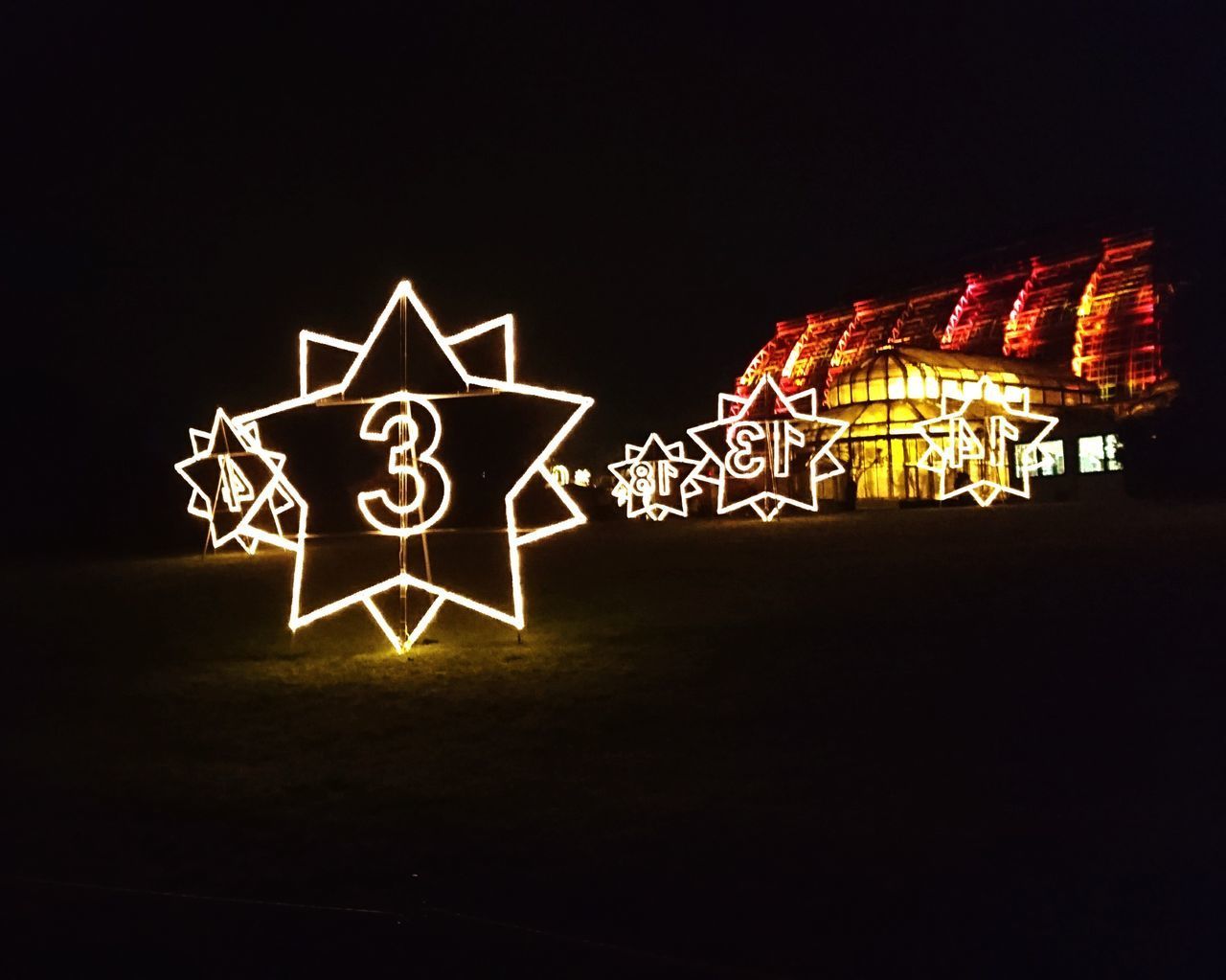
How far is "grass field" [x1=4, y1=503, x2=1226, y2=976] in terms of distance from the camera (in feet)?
12.1

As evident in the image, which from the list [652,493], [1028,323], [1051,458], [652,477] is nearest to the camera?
[652,477]

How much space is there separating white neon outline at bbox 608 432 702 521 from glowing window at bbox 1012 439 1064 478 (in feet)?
39.5

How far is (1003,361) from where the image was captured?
45.7 meters

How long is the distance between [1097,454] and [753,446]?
1358 centimetres

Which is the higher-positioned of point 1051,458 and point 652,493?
point 1051,458

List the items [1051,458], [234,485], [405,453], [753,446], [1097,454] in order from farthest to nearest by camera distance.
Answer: [1051,458] < [1097,454] < [753,446] < [234,485] < [405,453]

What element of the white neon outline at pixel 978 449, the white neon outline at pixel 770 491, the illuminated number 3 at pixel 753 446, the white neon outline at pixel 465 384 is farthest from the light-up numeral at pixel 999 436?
the white neon outline at pixel 465 384

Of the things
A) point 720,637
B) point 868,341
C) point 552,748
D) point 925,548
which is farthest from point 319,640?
point 868,341

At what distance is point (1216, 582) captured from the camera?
1055 centimetres

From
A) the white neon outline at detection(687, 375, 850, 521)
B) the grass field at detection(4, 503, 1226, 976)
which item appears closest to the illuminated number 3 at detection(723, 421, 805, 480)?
the white neon outline at detection(687, 375, 850, 521)

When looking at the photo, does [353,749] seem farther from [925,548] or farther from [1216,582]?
[925,548]

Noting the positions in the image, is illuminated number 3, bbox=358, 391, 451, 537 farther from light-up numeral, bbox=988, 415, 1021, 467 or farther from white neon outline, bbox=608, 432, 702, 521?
light-up numeral, bbox=988, 415, 1021, 467

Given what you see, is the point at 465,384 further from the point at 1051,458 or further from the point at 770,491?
the point at 1051,458

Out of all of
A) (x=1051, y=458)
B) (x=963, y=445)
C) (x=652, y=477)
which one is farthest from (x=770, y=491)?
(x=1051, y=458)
